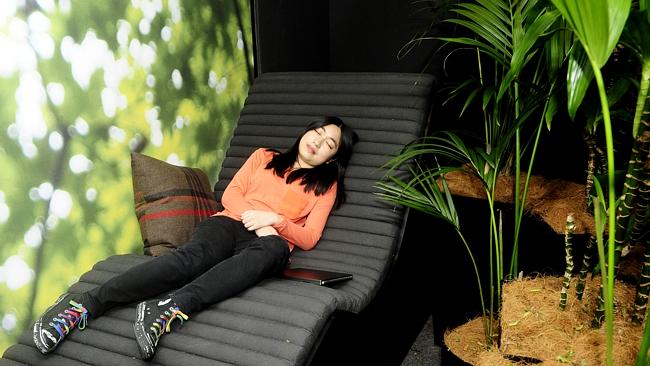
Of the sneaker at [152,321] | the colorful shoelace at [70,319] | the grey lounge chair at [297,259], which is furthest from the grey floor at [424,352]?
the colorful shoelace at [70,319]

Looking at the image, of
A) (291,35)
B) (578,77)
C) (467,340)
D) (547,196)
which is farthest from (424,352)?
(291,35)

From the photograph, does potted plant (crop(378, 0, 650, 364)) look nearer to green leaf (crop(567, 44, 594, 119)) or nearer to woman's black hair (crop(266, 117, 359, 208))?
green leaf (crop(567, 44, 594, 119))

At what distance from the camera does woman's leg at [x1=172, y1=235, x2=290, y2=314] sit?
1489 mm

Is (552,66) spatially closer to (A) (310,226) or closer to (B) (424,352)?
(A) (310,226)

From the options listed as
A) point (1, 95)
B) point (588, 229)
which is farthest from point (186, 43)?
point (588, 229)

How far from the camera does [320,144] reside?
1.96 metres

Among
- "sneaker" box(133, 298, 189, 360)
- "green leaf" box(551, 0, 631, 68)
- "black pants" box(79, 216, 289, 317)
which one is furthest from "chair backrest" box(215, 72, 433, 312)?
"green leaf" box(551, 0, 631, 68)

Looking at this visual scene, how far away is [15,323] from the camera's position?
1617 millimetres

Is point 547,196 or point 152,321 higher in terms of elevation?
point 547,196

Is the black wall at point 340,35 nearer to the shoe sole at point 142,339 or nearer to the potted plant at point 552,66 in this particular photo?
the potted plant at point 552,66

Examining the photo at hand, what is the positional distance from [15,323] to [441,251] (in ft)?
4.74

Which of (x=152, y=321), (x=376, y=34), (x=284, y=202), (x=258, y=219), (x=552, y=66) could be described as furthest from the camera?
(x=376, y=34)

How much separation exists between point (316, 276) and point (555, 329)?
0.67 m

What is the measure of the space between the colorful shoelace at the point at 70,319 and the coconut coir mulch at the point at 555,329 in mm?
1063
